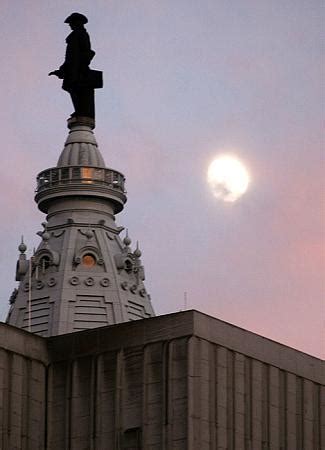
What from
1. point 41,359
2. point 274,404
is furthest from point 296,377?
point 41,359

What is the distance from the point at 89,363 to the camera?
171 meters

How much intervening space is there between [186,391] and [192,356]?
1.97m

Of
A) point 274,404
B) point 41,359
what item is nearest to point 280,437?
point 274,404

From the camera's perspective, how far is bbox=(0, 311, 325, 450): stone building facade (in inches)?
6594

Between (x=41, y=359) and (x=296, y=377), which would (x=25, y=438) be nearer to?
(x=41, y=359)

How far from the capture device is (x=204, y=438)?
167m

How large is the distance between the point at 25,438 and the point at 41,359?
4664 millimetres

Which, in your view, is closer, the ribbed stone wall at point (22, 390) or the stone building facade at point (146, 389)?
the stone building facade at point (146, 389)

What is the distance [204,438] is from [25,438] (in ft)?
31.6

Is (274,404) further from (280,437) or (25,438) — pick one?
(25,438)

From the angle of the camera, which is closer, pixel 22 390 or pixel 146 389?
pixel 146 389

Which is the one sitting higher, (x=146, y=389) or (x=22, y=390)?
(x=22, y=390)

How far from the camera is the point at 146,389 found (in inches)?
6619

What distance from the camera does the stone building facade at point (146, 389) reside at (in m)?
168
